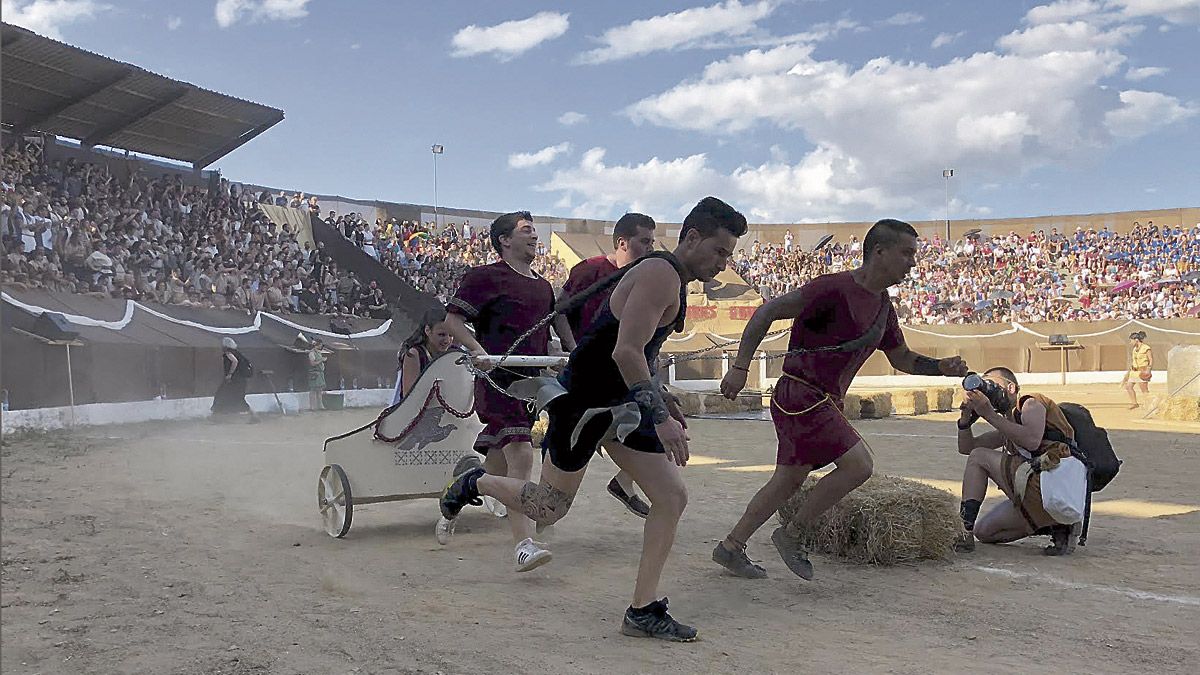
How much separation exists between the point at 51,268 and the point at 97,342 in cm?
173

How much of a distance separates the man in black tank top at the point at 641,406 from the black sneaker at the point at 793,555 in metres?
1.25

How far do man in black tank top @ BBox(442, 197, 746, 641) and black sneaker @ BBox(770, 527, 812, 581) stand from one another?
125 centimetres

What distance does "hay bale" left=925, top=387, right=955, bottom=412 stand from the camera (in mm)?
20391

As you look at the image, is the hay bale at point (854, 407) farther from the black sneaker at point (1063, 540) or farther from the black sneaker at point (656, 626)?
the black sneaker at point (656, 626)

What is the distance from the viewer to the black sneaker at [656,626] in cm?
398

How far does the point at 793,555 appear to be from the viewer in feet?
17.1

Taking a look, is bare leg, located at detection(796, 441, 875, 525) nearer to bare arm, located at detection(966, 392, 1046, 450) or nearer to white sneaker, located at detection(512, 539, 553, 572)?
bare arm, located at detection(966, 392, 1046, 450)

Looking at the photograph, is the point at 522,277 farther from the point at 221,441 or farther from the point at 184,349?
the point at 184,349

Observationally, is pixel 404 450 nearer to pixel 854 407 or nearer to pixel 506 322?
pixel 506 322

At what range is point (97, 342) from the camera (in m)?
15.1


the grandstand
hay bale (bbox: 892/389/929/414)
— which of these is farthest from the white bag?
hay bale (bbox: 892/389/929/414)

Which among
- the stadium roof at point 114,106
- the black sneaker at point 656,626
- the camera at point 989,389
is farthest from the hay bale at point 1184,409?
the stadium roof at point 114,106

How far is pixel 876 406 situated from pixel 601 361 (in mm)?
15049

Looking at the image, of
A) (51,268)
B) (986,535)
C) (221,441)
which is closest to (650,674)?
(986,535)
